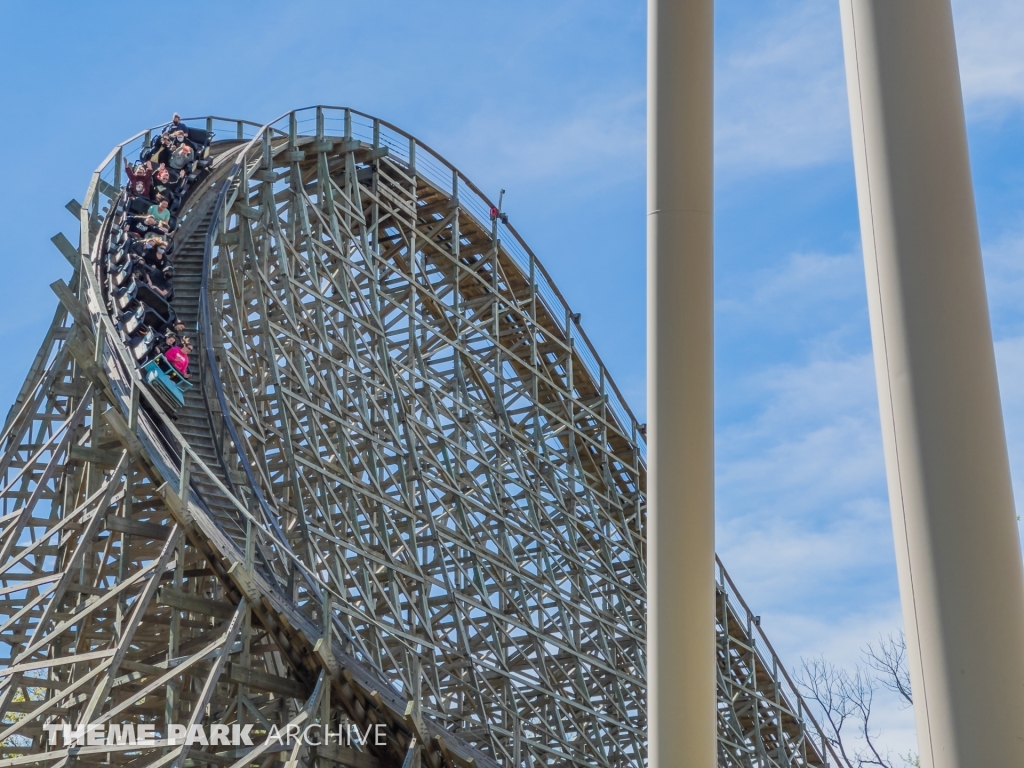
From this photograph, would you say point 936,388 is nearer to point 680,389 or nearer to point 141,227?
point 680,389

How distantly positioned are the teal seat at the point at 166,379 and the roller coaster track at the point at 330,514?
204 mm

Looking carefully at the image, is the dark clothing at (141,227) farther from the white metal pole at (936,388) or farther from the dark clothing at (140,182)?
the white metal pole at (936,388)

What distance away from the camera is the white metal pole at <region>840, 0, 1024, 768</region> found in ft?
9.88

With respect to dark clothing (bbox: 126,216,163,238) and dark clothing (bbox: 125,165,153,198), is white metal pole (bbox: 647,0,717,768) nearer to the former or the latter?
dark clothing (bbox: 126,216,163,238)

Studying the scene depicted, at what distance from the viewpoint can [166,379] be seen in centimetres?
1517

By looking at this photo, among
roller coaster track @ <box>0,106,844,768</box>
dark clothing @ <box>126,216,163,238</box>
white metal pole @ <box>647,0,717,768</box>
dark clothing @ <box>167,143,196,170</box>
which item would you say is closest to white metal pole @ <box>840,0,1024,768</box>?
white metal pole @ <box>647,0,717,768</box>

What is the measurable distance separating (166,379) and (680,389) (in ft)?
37.6

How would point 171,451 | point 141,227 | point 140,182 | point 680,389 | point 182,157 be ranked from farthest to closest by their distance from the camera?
point 182,157, point 140,182, point 141,227, point 171,451, point 680,389

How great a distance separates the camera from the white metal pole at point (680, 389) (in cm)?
441

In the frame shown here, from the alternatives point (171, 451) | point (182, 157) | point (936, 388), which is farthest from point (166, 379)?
point (936, 388)

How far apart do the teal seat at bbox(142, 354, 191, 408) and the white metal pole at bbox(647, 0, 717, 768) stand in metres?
11.0

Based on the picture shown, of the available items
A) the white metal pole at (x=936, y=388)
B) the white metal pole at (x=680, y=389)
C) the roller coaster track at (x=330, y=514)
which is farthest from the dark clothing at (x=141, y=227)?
the white metal pole at (x=936, y=388)

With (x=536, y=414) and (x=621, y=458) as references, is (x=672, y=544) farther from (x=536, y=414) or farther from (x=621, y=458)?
(x=621, y=458)

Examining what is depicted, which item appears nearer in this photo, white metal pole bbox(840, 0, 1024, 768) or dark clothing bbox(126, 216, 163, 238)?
white metal pole bbox(840, 0, 1024, 768)
